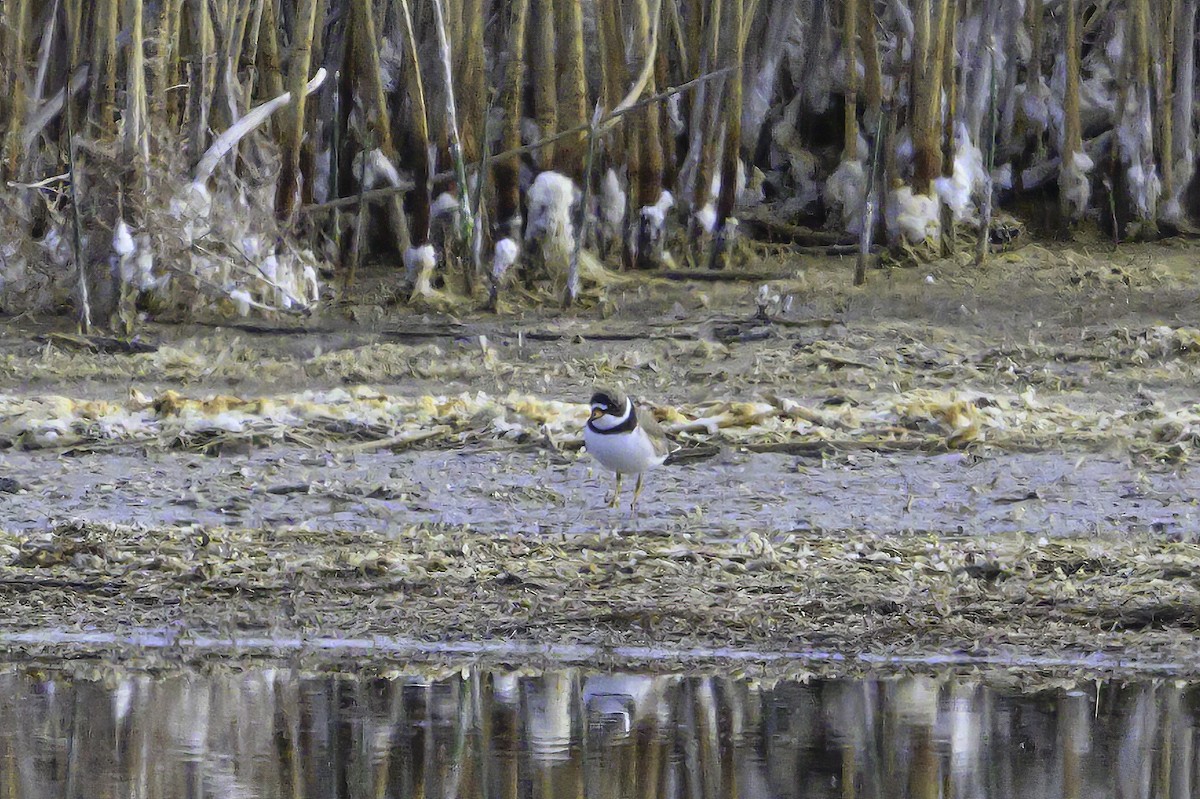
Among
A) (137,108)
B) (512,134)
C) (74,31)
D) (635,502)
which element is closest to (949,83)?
(512,134)

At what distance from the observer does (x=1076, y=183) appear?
579 inches

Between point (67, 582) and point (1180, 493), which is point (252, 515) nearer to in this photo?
point (67, 582)

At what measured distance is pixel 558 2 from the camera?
13.5 metres

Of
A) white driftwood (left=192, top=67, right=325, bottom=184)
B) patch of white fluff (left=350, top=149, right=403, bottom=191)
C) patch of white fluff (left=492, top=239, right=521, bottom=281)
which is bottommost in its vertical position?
patch of white fluff (left=492, top=239, right=521, bottom=281)

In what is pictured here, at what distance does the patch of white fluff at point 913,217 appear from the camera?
546 inches

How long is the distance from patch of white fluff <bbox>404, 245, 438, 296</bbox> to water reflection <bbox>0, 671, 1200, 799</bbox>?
23.3 feet

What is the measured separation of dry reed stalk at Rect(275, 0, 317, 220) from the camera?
12828 mm

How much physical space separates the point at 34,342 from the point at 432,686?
6.63 m

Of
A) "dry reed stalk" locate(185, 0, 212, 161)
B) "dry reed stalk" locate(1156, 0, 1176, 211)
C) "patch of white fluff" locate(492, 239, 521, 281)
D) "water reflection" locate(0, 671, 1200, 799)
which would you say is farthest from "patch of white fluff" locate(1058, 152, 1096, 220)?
"water reflection" locate(0, 671, 1200, 799)

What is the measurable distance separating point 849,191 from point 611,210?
180cm

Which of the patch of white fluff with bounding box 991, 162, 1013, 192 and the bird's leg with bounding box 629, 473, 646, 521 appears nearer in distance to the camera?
the bird's leg with bounding box 629, 473, 646, 521

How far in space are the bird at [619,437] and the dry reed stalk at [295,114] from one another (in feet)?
17.0

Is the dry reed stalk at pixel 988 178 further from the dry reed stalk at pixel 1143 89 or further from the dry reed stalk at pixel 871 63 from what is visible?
the dry reed stalk at pixel 1143 89

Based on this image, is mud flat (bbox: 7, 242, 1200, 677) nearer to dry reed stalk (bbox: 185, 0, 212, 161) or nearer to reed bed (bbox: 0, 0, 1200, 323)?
reed bed (bbox: 0, 0, 1200, 323)
